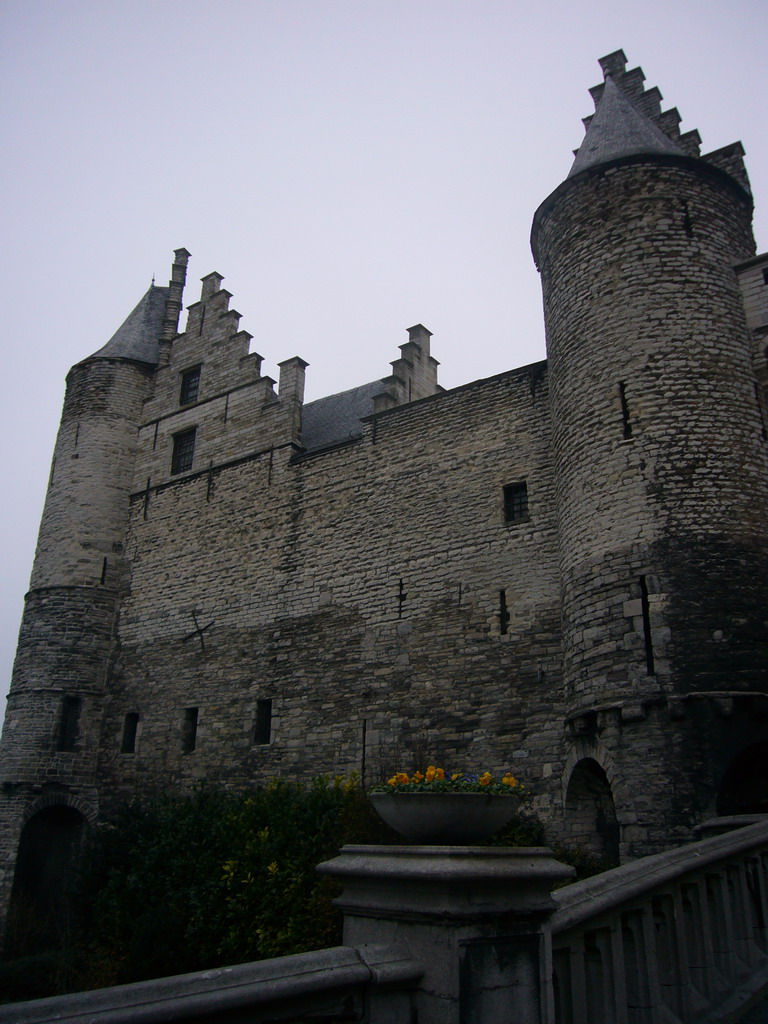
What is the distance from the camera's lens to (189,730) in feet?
58.1

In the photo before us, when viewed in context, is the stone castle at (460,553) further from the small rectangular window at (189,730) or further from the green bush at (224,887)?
the green bush at (224,887)

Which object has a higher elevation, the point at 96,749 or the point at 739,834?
the point at 96,749

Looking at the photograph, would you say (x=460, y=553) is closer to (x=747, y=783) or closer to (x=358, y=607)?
(x=358, y=607)

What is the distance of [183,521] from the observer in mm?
19812

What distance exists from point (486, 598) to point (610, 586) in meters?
3.28

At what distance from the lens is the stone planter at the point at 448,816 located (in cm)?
362

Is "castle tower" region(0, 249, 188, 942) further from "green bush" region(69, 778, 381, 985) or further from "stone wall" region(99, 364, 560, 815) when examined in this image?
"green bush" region(69, 778, 381, 985)

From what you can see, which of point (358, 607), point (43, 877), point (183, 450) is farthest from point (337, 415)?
point (43, 877)

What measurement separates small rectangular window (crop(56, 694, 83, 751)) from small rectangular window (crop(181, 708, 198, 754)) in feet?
10.1

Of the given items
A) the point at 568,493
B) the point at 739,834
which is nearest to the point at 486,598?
the point at 568,493

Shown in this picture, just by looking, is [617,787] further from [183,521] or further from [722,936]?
[183,521]

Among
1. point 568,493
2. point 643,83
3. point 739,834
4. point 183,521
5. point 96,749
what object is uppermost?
point 643,83

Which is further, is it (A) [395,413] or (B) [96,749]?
(B) [96,749]

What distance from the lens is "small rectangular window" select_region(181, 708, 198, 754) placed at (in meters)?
17.5
